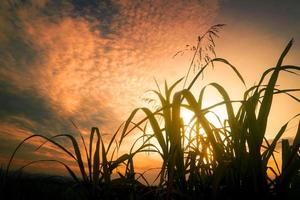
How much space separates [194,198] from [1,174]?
1718mm

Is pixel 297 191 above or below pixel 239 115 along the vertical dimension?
below

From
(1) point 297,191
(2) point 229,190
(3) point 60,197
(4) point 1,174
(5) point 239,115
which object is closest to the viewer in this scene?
(1) point 297,191

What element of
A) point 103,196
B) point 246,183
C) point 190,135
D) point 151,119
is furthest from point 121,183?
point 246,183

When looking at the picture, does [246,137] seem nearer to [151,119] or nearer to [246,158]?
[246,158]

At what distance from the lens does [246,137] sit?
1154mm

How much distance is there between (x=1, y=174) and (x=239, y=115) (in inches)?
78.7

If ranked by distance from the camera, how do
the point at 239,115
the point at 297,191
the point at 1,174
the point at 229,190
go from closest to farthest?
the point at 297,191 < the point at 229,190 < the point at 239,115 < the point at 1,174

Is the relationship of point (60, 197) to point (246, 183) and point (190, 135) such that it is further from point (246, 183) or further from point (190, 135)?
point (246, 183)

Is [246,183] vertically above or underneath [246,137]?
underneath

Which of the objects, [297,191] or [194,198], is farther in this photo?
[194,198]

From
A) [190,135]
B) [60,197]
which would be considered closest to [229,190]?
[190,135]

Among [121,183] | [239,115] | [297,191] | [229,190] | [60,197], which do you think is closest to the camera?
[297,191]

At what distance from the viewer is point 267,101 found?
1092mm

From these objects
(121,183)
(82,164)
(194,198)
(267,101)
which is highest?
(267,101)
